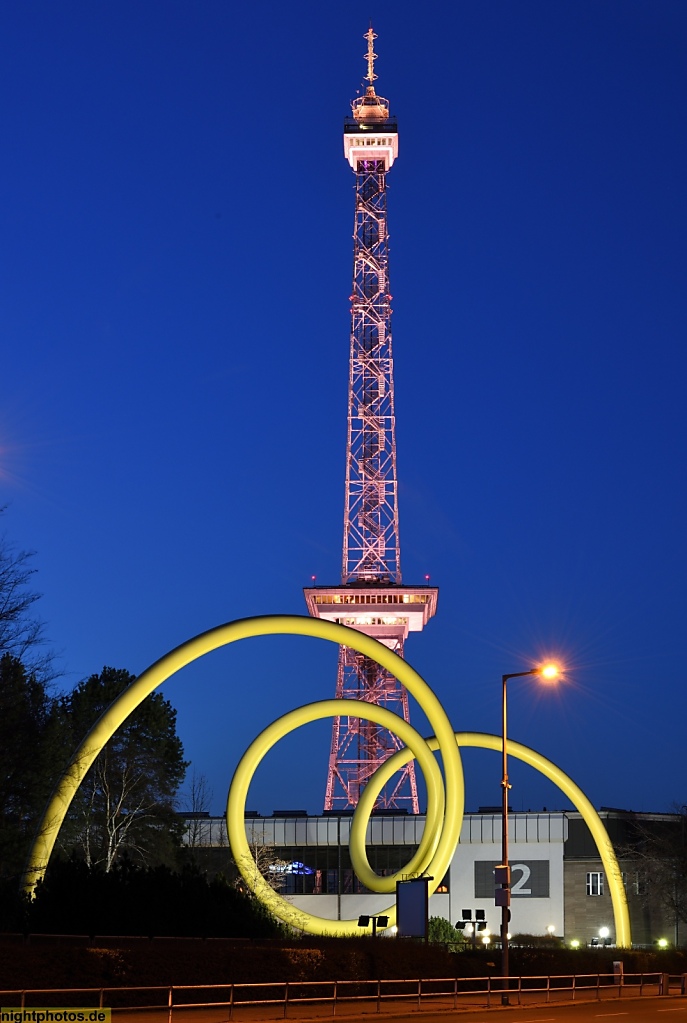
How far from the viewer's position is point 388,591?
381 feet

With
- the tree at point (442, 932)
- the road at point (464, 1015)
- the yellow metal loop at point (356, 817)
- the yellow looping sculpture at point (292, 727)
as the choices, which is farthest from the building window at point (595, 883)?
the road at point (464, 1015)

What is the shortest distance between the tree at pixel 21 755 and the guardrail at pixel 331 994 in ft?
52.3

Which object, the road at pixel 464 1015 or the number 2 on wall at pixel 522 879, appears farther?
the number 2 on wall at pixel 522 879

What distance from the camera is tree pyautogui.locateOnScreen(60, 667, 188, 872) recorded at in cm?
6291

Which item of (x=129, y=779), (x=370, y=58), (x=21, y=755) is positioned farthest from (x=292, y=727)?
(x=370, y=58)

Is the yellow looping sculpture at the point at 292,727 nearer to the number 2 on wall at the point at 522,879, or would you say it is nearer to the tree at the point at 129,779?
the tree at the point at 129,779

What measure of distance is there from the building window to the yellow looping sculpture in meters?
34.2

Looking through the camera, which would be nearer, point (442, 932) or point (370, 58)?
point (442, 932)

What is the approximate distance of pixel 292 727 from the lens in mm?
49188

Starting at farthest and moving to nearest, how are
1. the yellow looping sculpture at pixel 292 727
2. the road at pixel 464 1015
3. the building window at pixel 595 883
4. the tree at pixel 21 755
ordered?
the building window at pixel 595 883, the tree at pixel 21 755, the yellow looping sculpture at pixel 292 727, the road at pixel 464 1015

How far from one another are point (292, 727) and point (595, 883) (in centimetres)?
4035

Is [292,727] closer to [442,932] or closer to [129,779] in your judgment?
[442,932]

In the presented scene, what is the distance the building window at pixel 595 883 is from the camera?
270ft

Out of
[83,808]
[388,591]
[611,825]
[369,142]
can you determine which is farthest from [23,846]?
[369,142]
